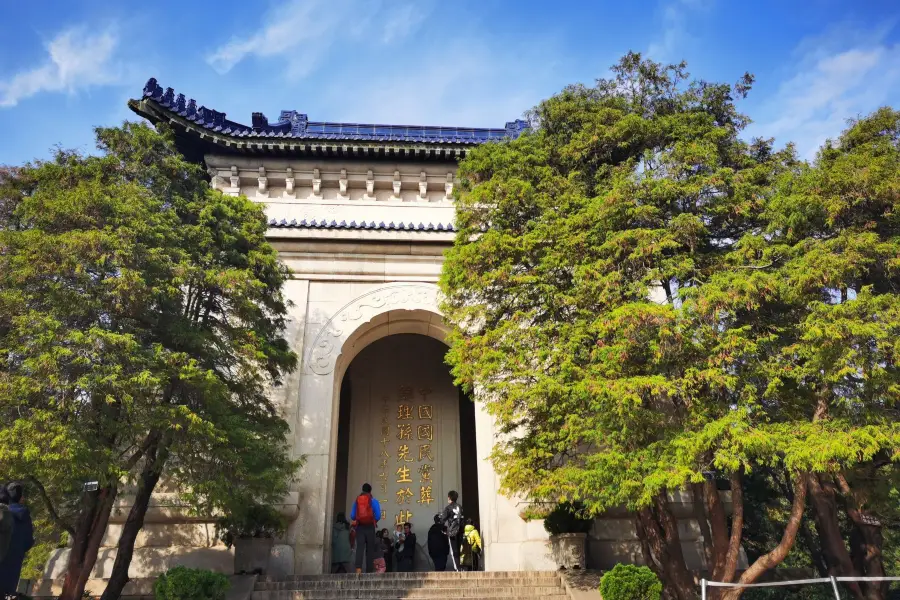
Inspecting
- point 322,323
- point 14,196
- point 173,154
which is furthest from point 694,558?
point 14,196

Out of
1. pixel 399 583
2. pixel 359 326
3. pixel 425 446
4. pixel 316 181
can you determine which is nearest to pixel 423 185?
pixel 316 181

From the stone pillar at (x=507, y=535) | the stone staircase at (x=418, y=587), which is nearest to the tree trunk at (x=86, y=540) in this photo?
the stone staircase at (x=418, y=587)

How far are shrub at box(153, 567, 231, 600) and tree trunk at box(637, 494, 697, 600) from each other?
5.02m

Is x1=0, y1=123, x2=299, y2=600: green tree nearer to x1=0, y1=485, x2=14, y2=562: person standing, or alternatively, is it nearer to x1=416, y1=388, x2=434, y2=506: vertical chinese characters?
x1=0, y1=485, x2=14, y2=562: person standing

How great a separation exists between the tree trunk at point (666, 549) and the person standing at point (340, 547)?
494cm

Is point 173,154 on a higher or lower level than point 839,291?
higher

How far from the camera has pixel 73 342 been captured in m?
6.13

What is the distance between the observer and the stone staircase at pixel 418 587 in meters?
7.89

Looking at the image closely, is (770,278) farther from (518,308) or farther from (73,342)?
(73,342)

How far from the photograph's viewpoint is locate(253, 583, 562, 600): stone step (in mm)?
7904

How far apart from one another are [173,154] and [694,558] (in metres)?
9.95

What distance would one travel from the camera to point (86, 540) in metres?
6.80

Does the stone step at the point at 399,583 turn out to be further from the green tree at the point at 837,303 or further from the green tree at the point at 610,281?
the green tree at the point at 837,303

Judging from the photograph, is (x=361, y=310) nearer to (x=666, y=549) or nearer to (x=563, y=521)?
(x=563, y=521)
